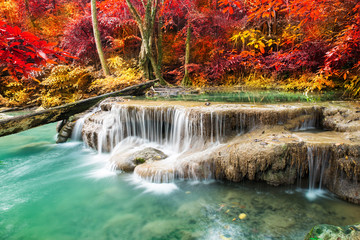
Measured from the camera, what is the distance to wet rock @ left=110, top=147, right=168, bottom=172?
4.27m

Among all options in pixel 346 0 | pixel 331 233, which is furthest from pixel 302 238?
pixel 346 0

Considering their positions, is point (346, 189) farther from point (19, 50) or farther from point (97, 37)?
point (97, 37)

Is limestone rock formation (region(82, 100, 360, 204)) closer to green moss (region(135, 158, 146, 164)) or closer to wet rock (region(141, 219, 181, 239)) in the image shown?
green moss (region(135, 158, 146, 164))

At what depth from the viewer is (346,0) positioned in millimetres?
4855

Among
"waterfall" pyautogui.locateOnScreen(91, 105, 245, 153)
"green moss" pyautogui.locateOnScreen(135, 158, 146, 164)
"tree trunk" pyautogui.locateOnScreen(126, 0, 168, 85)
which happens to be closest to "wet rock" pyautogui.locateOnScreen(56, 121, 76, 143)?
"waterfall" pyautogui.locateOnScreen(91, 105, 245, 153)

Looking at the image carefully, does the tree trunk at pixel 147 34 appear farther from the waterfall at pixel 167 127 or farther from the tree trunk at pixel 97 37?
the waterfall at pixel 167 127

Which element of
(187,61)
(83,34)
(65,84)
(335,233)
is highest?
(83,34)

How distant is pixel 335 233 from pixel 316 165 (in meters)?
1.61

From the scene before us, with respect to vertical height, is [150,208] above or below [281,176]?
below

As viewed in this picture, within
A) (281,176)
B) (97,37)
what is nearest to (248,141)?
(281,176)

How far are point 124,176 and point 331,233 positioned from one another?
3.45 m

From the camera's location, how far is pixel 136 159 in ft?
14.1

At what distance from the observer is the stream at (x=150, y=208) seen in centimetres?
258

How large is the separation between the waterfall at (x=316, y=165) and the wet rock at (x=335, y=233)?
4.46ft
